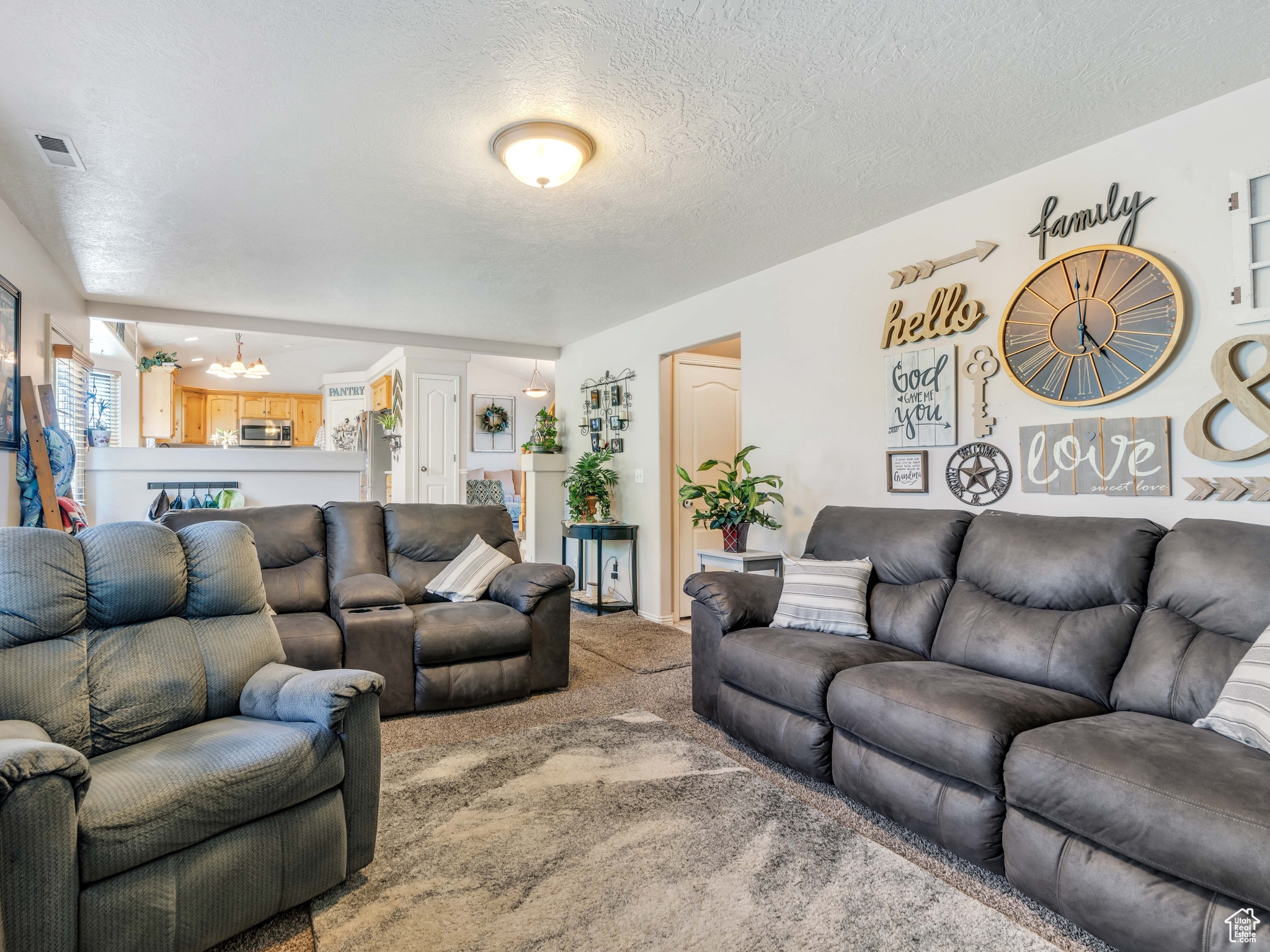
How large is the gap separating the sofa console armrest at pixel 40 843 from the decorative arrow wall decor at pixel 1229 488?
3.30 meters

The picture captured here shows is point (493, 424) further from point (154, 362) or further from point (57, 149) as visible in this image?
point (57, 149)

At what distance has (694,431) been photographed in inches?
218

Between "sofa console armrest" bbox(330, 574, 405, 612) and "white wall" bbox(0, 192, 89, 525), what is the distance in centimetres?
175

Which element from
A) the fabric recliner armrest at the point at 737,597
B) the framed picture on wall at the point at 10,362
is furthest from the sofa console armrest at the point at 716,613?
the framed picture on wall at the point at 10,362

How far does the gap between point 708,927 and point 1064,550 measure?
5.69 ft

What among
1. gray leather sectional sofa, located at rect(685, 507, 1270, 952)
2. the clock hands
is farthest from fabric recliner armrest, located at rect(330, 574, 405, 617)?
the clock hands

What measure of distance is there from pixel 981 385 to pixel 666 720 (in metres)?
2.11

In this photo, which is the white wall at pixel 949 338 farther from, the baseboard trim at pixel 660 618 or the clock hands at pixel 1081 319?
the clock hands at pixel 1081 319

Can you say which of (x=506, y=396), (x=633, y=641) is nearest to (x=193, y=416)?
(x=506, y=396)

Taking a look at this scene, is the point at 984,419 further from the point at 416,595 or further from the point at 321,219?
the point at 321,219

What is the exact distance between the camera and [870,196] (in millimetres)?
3236

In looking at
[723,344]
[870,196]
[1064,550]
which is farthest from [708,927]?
[723,344]

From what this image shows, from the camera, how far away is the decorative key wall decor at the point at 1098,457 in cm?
253

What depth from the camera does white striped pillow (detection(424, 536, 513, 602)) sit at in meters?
3.70
